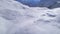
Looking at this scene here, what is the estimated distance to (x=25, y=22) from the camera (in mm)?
2309

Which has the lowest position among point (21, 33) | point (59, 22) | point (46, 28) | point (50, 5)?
point (21, 33)

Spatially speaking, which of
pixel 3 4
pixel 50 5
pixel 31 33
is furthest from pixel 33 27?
pixel 50 5

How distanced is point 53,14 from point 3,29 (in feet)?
4.23

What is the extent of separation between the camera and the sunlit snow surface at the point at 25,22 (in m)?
2.04

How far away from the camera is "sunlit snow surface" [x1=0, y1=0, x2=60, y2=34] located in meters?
2.04

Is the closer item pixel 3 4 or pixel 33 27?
pixel 33 27

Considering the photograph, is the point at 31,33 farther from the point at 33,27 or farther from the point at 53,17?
the point at 53,17

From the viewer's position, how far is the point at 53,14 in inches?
103

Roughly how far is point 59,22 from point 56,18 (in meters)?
0.14

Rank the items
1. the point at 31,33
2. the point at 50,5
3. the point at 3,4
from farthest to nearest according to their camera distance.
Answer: the point at 50,5 < the point at 3,4 < the point at 31,33

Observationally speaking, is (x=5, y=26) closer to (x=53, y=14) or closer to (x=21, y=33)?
(x=21, y=33)

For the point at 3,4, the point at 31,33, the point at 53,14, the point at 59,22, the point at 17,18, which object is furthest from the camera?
the point at 3,4

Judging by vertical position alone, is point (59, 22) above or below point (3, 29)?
above

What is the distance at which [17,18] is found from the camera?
96.3 inches
